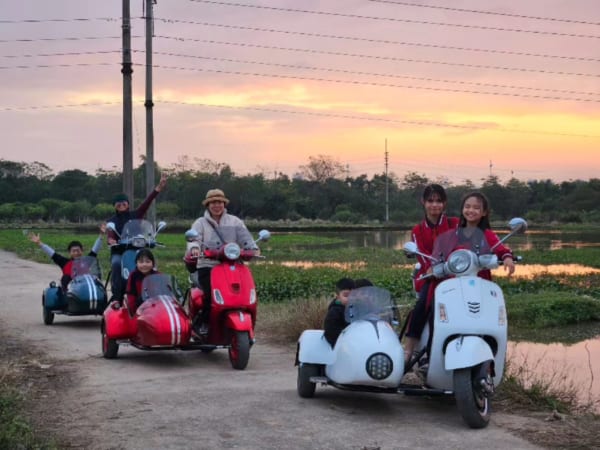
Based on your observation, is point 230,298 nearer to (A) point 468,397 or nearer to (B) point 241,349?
(B) point 241,349

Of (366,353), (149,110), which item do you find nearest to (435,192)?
(366,353)

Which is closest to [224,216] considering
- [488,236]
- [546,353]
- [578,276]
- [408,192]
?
[488,236]

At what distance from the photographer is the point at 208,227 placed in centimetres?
941

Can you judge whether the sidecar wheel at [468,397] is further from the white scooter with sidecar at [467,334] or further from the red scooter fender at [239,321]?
the red scooter fender at [239,321]

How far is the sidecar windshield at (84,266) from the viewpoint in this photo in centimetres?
1274

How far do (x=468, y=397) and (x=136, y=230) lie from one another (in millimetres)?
6471

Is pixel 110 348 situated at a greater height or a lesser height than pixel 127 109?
lesser

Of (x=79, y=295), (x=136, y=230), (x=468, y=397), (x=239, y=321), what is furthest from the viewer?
(x=79, y=295)

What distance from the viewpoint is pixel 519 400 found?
283 inches

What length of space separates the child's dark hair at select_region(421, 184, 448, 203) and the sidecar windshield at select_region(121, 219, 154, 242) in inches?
208

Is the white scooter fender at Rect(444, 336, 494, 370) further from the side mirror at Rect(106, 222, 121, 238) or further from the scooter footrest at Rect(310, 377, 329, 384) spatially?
the side mirror at Rect(106, 222, 121, 238)

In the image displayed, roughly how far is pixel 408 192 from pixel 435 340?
92896 mm

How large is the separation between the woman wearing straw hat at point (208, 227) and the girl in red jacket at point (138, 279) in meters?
0.70

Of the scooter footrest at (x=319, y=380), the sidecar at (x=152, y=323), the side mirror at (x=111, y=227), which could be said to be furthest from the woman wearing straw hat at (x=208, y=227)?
the side mirror at (x=111, y=227)
